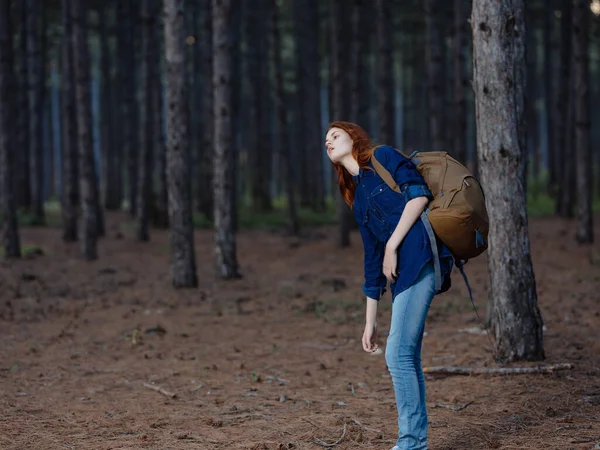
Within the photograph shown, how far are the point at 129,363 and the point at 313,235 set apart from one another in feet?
43.4

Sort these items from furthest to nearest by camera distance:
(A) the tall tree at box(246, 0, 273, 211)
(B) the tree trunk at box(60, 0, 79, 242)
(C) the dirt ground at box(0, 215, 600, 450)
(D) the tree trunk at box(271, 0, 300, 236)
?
(A) the tall tree at box(246, 0, 273, 211) → (D) the tree trunk at box(271, 0, 300, 236) → (B) the tree trunk at box(60, 0, 79, 242) → (C) the dirt ground at box(0, 215, 600, 450)

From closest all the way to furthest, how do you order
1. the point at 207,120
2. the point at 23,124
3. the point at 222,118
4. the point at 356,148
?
the point at 356,148, the point at 222,118, the point at 207,120, the point at 23,124

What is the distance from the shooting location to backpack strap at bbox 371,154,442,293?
463cm

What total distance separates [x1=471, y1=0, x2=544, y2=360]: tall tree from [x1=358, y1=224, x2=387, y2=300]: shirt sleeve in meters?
2.88

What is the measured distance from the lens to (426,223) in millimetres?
4637

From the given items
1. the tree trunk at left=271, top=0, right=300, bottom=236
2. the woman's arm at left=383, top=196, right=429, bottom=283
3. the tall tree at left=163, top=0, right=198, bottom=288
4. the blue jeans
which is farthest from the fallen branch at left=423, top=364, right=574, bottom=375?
the tree trunk at left=271, top=0, right=300, bottom=236

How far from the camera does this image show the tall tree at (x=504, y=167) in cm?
748

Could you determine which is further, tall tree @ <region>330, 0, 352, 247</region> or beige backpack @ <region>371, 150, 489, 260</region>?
tall tree @ <region>330, 0, 352, 247</region>

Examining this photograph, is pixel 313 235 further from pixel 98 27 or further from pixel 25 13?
pixel 98 27

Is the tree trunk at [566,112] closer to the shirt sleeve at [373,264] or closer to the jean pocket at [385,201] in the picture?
the shirt sleeve at [373,264]

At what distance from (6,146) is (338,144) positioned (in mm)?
13557

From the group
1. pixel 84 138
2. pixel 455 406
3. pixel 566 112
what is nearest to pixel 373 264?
pixel 455 406

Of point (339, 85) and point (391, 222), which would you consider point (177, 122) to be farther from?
point (391, 222)

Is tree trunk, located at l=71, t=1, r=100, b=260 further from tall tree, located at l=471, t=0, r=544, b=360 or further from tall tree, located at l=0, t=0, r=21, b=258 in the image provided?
tall tree, located at l=471, t=0, r=544, b=360
